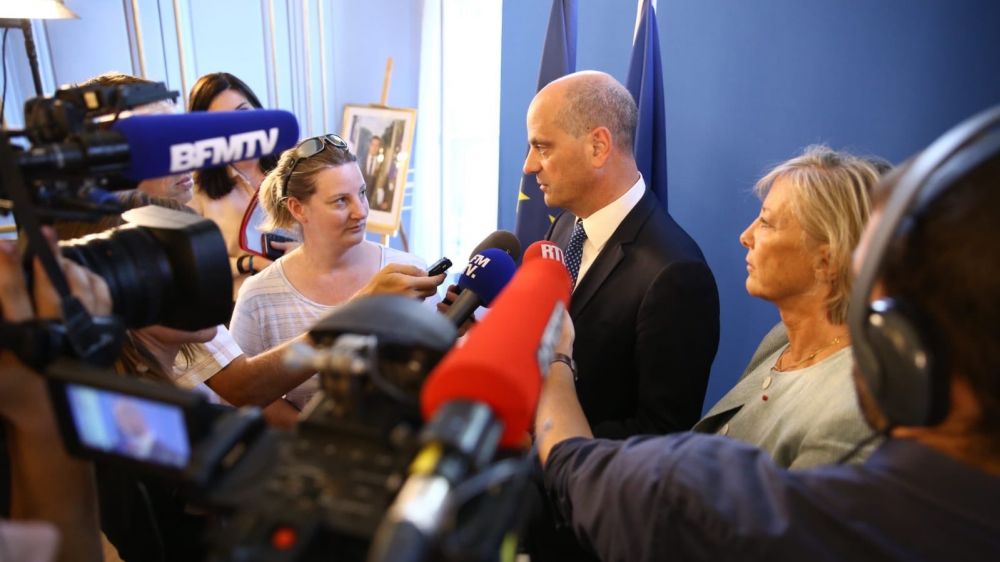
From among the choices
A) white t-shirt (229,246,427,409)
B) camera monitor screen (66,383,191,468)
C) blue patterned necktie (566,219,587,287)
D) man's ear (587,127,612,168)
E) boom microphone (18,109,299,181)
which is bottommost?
white t-shirt (229,246,427,409)

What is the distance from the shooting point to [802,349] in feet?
3.94

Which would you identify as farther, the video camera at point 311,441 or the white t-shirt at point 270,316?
the white t-shirt at point 270,316

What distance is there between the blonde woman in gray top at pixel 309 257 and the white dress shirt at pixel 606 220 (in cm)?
50

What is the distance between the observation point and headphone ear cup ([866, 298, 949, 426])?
0.51 m

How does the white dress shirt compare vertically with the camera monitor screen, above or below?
below

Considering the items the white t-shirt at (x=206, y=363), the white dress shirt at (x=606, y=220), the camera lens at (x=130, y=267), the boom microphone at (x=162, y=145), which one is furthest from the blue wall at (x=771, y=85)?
the camera lens at (x=130, y=267)

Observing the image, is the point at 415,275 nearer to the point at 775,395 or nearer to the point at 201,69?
the point at 775,395

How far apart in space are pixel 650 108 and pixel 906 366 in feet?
6.49

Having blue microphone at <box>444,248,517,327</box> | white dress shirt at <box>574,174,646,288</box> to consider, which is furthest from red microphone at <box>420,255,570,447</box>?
white dress shirt at <box>574,174,646,288</box>

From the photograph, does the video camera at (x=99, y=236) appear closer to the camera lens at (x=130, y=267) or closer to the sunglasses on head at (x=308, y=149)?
the camera lens at (x=130, y=267)

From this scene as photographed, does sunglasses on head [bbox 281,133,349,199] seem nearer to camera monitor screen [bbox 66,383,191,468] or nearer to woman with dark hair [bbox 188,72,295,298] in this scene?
woman with dark hair [bbox 188,72,295,298]

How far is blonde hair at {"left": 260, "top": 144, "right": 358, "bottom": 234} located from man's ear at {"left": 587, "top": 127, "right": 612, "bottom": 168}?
2.33 feet

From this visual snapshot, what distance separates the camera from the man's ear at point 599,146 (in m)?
1.75

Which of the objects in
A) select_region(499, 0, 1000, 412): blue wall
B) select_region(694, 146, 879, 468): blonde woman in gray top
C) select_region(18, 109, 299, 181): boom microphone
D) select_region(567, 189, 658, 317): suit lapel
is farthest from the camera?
select_region(499, 0, 1000, 412): blue wall
